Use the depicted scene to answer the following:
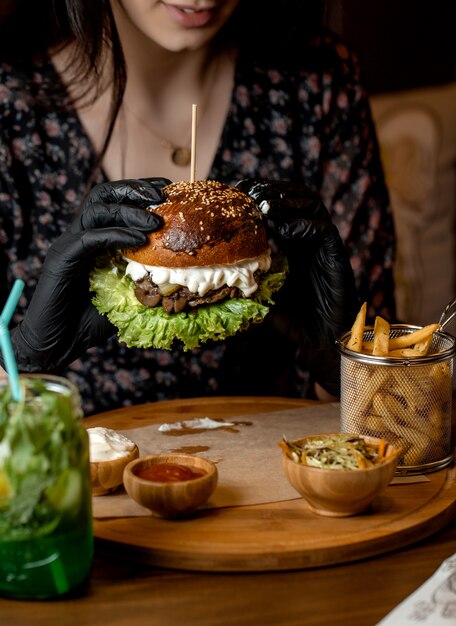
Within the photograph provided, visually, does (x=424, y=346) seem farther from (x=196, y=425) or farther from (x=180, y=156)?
(x=180, y=156)

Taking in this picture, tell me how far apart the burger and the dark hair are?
66 centimetres

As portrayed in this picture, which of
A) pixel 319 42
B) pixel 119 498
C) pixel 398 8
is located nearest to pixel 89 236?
pixel 119 498

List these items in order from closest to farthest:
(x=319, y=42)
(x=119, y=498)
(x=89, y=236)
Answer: (x=119, y=498) < (x=89, y=236) < (x=319, y=42)

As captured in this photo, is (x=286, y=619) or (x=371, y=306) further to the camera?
(x=371, y=306)

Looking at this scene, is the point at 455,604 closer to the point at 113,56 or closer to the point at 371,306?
the point at 371,306

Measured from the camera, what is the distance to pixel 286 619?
1.40 m

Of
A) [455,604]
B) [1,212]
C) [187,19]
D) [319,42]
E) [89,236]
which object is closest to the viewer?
[455,604]

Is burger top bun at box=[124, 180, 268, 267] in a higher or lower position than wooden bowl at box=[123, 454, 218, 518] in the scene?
higher

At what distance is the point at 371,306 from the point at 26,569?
1816mm

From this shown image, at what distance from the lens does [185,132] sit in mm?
2965

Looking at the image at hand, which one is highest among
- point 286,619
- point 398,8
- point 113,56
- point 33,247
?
point 398,8

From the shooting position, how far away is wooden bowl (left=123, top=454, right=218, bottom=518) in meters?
1.63

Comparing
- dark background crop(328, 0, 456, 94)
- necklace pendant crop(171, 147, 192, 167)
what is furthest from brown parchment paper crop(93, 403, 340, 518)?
dark background crop(328, 0, 456, 94)

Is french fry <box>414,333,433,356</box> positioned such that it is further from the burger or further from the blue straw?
the blue straw
